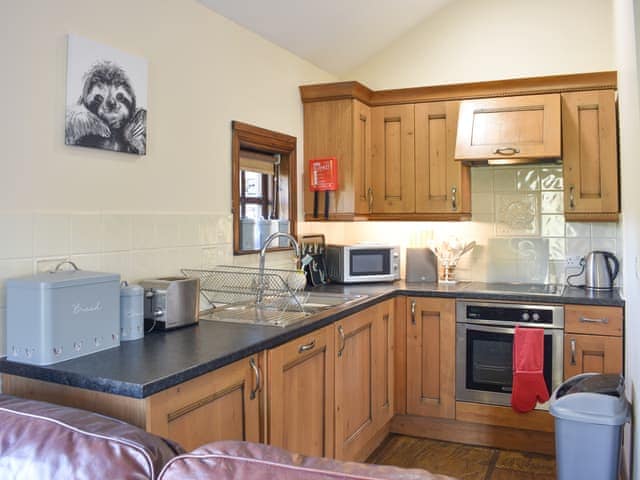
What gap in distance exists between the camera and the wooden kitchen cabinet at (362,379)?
2.91m

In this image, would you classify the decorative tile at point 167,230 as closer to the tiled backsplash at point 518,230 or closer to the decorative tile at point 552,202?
the tiled backsplash at point 518,230

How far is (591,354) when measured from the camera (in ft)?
11.0

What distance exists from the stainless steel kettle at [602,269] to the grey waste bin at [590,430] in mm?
1113

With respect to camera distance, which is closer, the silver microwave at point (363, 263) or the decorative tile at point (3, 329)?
the decorative tile at point (3, 329)

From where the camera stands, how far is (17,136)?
1.98 metres

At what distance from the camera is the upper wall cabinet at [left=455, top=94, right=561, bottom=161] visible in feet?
11.7

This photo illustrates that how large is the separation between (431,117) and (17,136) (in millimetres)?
2671

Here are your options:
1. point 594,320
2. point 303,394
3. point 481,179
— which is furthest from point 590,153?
point 303,394

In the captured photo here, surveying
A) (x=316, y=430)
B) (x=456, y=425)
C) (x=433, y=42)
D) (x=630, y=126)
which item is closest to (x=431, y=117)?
(x=433, y=42)

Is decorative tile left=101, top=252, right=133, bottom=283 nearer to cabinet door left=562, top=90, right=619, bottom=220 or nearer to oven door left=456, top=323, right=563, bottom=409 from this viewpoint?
oven door left=456, top=323, right=563, bottom=409

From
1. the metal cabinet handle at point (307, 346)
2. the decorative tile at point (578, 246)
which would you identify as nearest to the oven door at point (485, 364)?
the decorative tile at point (578, 246)

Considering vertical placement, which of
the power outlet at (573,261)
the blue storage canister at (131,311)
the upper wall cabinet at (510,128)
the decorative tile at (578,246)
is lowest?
the blue storage canister at (131,311)

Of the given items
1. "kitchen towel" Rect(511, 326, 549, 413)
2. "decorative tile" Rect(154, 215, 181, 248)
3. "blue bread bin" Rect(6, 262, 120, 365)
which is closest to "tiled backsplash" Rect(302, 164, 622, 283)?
"kitchen towel" Rect(511, 326, 549, 413)

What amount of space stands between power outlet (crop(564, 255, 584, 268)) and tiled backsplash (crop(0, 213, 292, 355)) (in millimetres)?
2147
